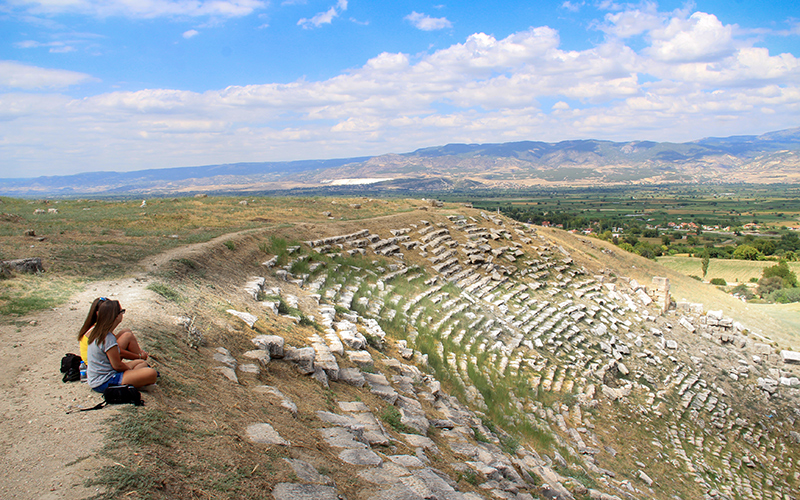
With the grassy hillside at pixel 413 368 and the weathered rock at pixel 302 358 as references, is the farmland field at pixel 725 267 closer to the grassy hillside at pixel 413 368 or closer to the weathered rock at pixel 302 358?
the grassy hillside at pixel 413 368

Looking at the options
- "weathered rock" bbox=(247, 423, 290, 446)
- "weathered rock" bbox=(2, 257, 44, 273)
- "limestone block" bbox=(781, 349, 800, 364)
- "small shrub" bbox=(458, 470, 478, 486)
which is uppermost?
"weathered rock" bbox=(2, 257, 44, 273)

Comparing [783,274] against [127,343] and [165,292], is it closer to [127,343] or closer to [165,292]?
[165,292]

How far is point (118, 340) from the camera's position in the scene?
254 inches

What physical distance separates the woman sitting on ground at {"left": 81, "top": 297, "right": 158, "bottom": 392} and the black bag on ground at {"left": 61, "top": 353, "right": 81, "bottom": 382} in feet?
1.46

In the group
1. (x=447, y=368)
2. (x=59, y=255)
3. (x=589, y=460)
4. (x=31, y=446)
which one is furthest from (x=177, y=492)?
(x=59, y=255)

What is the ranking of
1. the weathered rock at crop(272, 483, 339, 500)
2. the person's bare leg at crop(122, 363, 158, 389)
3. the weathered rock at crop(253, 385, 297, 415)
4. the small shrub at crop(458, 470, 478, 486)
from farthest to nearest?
the small shrub at crop(458, 470, 478, 486) → the weathered rock at crop(253, 385, 297, 415) → the person's bare leg at crop(122, 363, 158, 389) → the weathered rock at crop(272, 483, 339, 500)

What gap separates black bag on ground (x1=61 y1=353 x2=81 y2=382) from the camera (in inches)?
249

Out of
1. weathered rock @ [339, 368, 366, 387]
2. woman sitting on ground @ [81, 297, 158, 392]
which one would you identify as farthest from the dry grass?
woman sitting on ground @ [81, 297, 158, 392]

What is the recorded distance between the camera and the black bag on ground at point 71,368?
249 inches

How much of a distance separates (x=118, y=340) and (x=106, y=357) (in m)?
0.36

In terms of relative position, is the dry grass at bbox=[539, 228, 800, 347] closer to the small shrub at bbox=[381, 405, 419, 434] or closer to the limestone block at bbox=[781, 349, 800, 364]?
the limestone block at bbox=[781, 349, 800, 364]

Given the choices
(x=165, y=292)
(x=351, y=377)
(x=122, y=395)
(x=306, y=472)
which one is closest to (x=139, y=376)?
(x=122, y=395)

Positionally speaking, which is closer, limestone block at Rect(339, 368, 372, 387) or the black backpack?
the black backpack

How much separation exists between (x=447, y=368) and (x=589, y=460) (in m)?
4.83
